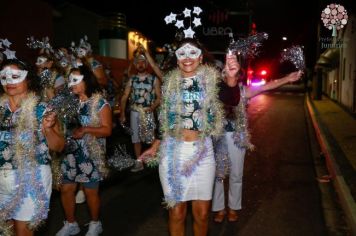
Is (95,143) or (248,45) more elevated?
(248,45)

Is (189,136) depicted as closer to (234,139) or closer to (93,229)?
(234,139)

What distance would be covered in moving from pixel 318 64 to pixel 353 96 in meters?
13.1

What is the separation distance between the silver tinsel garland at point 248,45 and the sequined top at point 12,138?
203cm

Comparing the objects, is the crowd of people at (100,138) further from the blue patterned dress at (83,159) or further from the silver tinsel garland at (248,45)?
the silver tinsel garland at (248,45)

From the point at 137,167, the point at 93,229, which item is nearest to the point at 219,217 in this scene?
the point at 93,229

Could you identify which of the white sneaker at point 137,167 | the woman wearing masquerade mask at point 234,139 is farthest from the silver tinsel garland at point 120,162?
the woman wearing masquerade mask at point 234,139

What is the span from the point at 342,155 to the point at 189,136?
663cm

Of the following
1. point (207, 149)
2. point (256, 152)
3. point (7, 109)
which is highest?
point (7, 109)

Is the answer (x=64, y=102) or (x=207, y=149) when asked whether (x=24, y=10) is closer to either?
(x=64, y=102)

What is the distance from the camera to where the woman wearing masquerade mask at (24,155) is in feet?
11.3

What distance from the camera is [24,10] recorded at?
1186 cm

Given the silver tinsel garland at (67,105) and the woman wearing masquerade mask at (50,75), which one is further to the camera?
the woman wearing masquerade mask at (50,75)

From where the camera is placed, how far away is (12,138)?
3.47 m

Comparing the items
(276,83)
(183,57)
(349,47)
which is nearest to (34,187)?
(183,57)
